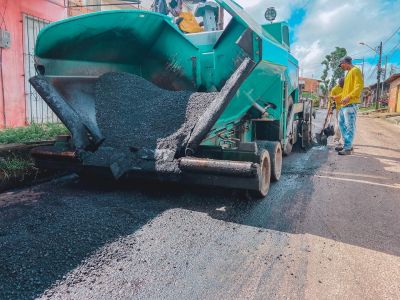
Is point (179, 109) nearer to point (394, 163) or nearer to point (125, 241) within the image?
point (125, 241)

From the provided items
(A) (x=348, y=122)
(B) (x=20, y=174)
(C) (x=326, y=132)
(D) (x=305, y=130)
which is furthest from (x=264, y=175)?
(C) (x=326, y=132)

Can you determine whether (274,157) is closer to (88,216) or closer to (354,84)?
(88,216)

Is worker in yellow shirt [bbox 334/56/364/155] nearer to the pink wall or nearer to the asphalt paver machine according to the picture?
the asphalt paver machine

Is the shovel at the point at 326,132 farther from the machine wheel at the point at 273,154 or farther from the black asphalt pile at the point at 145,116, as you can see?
the black asphalt pile at the point at 145,116

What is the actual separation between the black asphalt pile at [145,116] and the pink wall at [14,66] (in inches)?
152

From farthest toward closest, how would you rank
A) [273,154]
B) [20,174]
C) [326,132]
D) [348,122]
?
[326,132] < [348,122] < [273,154] < [20,174]

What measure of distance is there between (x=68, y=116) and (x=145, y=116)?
2.63 ft

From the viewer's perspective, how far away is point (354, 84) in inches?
233

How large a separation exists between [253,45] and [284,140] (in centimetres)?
202

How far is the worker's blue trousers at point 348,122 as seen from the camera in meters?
6.03

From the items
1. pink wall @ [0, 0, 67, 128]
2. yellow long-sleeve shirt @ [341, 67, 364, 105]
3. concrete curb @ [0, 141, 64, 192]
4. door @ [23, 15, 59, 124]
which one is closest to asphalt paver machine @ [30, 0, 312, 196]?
concrete curb @ [0, 141, 64, 192]

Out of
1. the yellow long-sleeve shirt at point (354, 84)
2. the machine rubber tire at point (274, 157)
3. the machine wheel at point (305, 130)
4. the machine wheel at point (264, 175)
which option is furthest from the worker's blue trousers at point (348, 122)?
the machine wheel at point (264, 175)

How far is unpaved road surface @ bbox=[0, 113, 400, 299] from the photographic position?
1.89 metres

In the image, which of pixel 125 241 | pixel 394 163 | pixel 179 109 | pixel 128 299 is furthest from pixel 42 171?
pixel 394 163
